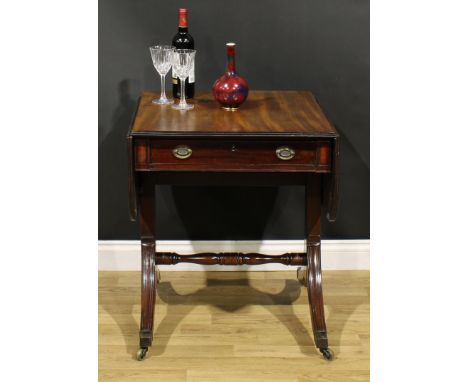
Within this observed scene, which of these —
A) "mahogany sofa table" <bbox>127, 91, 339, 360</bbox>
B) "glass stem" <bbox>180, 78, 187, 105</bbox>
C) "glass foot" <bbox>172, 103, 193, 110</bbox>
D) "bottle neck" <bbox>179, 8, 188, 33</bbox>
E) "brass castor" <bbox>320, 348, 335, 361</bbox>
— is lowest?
"brass castor" <bbox>320, 348, 335, 361</bbox>

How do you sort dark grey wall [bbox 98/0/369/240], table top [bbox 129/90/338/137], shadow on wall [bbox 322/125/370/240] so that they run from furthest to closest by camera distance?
shadow on wall [bbox 322/125/370/240] < dark grey wall [bbox 98/0/369/240] < table top [bbox 129/90/338/137]

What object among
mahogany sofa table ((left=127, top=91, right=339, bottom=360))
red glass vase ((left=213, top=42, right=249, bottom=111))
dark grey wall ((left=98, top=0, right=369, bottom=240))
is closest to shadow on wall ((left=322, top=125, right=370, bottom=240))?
dark grey wall ((left=98, top=0, right=369, bottom=240))

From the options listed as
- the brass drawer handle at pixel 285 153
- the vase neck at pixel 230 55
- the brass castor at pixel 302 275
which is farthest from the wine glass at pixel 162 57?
the brass castor at pixel 302 275

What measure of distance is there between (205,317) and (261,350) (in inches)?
13.2

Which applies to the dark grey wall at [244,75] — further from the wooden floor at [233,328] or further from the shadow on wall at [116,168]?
the wooden floor at [233,328]

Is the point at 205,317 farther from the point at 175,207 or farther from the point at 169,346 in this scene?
the point at 175,207

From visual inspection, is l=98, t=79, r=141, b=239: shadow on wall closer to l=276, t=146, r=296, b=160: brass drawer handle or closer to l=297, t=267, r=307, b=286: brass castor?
l=297, t=267, r=307, b=286: brass castor

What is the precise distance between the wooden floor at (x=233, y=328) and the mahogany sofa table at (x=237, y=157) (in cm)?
10

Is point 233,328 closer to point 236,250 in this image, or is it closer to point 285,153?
point 236,250

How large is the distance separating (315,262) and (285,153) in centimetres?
56

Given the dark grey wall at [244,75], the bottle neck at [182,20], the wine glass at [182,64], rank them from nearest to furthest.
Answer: the wine glass at [182,64] → the bottle neck at [182,20] → the dark grey wall at [244,75]

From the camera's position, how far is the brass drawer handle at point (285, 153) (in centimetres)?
241

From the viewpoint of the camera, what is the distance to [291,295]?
3139mm

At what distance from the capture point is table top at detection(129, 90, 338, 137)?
2383mm
